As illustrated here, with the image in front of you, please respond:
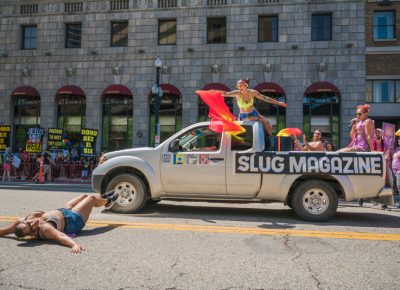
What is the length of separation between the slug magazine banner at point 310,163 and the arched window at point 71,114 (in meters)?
19.3

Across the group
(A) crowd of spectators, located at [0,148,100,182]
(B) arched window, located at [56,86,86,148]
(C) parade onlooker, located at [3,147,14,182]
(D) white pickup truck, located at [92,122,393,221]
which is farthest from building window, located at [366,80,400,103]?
(C) parade onlooker, located at [3,147,14,182]

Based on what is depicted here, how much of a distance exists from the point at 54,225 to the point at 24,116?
74.2 ft

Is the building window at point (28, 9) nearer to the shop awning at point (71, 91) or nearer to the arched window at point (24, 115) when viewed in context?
the arched window at point (24, 115)

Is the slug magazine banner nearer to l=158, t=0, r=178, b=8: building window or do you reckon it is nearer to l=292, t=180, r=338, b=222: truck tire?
l=292, t=180, r=338, b=222: truck tire

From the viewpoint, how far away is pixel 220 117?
24.0 ft

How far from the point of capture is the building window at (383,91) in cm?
2106

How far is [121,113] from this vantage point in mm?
23672

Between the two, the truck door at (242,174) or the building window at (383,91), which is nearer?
the truck door at (242,174)

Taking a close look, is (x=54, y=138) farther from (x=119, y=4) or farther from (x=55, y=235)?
(x=55, y=235)

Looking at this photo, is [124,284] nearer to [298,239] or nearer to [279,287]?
[279,287]

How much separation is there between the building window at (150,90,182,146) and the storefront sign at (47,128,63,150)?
5523mm

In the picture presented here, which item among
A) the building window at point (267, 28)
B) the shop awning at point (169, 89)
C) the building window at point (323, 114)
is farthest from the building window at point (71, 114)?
the building window at point (323, 114)

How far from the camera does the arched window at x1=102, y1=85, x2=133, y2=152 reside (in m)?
23.6

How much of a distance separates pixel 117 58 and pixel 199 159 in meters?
18.0
